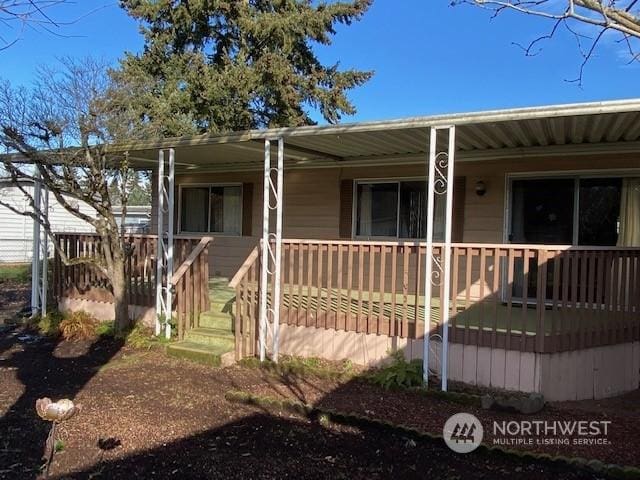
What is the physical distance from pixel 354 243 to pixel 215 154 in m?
3.16

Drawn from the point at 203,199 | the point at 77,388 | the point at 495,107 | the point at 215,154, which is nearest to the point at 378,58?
the point at 203,199

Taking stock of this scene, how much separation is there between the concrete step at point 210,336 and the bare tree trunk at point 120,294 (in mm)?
1110

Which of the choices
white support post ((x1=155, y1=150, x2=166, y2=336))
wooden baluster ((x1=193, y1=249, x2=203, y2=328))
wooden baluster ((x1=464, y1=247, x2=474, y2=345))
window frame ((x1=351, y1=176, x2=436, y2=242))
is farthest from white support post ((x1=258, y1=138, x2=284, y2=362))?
window frame ((x1=351, y1=176, x2=436, y2=242))

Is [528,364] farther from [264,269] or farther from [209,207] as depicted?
[209,207]

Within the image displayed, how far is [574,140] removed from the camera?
643cm

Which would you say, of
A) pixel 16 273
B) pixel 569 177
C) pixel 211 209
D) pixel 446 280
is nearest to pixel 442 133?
pixel 446 280

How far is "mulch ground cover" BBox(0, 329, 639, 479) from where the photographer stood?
3666mm

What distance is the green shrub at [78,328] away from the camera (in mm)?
7715

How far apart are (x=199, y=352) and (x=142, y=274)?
1.97 m

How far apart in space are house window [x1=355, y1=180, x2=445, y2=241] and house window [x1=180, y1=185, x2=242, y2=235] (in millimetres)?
2440

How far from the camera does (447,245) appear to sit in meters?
5.37

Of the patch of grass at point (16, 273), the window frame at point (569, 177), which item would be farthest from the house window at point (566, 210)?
the patch of grass at point (16, 273)

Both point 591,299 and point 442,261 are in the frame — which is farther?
point 442,261

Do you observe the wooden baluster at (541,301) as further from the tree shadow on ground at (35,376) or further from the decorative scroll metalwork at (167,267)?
the decorative scroll metalwork at (167,267)
